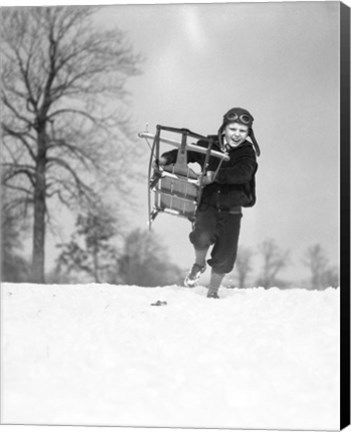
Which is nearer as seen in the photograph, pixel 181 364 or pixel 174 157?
pixel 181 364

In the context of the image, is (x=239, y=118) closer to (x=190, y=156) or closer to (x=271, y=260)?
(x=190, y=156)

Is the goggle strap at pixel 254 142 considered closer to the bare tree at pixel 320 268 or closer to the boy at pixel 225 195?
the boy at pixel 225 195

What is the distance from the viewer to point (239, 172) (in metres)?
2.79

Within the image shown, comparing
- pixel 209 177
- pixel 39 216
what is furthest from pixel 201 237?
pixel 39 216

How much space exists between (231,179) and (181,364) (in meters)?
0.71

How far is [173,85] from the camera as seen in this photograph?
9.39ft

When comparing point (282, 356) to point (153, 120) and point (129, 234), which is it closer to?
point (129, 234)

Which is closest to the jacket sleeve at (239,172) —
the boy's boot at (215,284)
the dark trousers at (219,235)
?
the dark trousers at (219,235)

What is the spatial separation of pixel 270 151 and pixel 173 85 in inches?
18.0

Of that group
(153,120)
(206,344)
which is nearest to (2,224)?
(153,120)

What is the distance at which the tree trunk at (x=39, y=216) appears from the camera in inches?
114

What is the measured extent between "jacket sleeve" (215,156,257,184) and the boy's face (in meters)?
0.07

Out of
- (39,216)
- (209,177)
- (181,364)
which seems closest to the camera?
(181,364)

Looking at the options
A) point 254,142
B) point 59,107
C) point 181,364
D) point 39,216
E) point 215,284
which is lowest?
point 181,364
